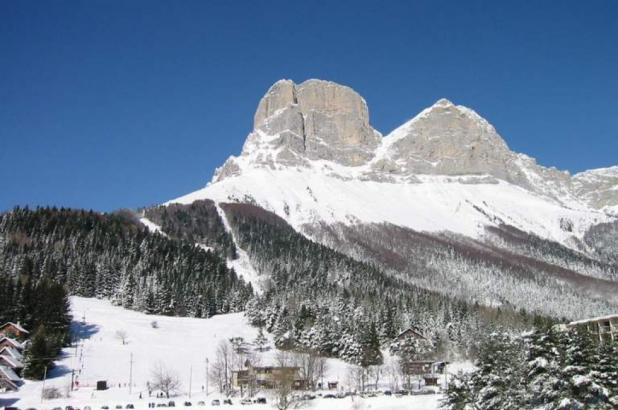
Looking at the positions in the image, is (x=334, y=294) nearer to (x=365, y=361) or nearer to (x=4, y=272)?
(x=365, y=361)

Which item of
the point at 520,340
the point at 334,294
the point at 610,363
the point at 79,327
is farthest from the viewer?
the point at 334,294

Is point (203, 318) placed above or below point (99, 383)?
above

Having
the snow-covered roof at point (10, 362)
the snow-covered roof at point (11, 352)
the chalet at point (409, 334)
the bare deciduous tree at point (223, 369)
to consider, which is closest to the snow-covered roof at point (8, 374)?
the snow-covered roof at point (10, 362)

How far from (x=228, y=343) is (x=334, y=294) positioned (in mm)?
42818

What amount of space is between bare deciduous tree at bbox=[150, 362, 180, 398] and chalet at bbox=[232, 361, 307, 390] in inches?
364

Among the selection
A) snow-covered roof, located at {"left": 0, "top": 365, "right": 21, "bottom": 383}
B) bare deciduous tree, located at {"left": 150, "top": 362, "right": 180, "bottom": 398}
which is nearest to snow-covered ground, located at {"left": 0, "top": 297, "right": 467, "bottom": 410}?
bare deciduous tree, located at {"left": 150, "top": 362, "right": 180, "bottom": 398}

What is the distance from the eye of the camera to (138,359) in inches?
4412

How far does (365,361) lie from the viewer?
11650cm

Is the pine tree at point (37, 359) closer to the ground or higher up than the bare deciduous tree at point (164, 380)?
higher up

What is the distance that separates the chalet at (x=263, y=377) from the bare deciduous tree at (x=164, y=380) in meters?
9.26

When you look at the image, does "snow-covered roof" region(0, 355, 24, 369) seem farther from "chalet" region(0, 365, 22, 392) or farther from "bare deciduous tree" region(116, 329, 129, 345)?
"bare deciduous tree" region(116, 329, 129, 345)

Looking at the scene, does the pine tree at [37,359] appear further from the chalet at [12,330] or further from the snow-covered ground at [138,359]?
the chalet at [12,330]

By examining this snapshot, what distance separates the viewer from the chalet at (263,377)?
99.4 meters

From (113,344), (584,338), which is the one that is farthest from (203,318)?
(584,338)
